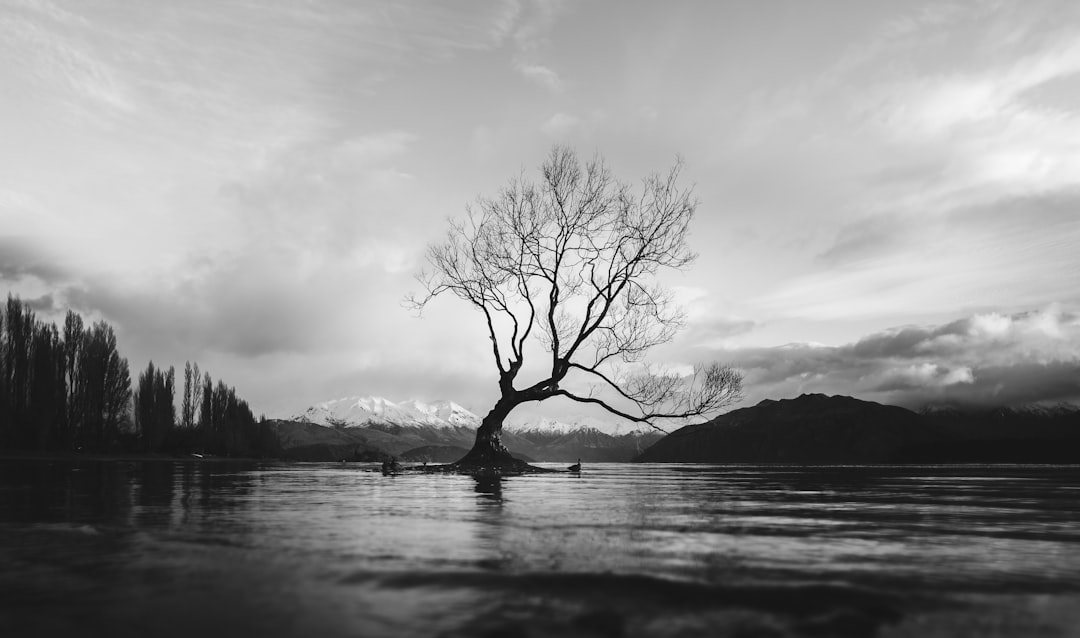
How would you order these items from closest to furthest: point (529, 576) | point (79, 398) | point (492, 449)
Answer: point (529, 576) → point (492, 449) → point (79, 398)

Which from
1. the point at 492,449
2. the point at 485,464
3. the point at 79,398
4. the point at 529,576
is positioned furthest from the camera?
the point at 79,398

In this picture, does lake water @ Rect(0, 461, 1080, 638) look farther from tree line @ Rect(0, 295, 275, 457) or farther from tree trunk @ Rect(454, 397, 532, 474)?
tree line @ Rect(0, 295, 275, 457)

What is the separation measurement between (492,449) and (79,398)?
74.2 metres

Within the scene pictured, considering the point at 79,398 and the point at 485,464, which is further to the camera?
the point at 79,398

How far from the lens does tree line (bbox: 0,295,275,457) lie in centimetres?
7000

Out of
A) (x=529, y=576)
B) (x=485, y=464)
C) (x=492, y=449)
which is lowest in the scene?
(x=485, y=464)

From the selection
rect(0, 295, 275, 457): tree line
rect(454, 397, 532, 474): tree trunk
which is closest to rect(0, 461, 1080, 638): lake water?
rect(454, 397, 532, 474): tree trunk

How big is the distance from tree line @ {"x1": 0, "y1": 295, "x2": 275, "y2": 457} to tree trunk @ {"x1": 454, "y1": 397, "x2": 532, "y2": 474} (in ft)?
206

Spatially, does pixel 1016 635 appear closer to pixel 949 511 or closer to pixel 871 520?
pixel 871 520

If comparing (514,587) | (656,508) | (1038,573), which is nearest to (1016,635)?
(1038,573)

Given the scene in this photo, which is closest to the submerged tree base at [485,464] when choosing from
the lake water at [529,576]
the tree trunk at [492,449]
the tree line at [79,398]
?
the tree trunk at [492,449]

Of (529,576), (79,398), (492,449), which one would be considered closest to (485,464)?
(492,449)

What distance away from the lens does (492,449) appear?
96.1ft

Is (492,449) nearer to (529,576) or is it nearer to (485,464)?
(485,464)
